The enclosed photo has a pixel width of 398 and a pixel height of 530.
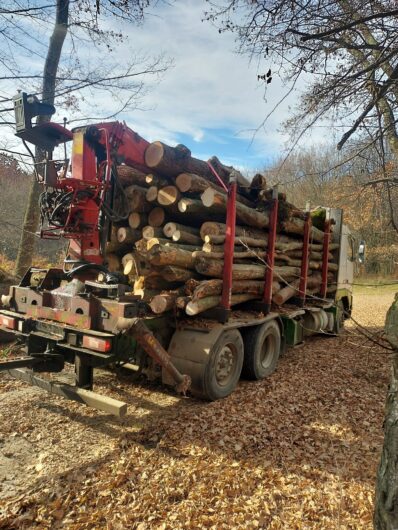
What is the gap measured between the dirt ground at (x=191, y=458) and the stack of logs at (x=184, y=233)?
4.59ft

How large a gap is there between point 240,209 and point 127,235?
1.79 m

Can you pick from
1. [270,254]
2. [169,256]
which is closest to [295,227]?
[270,254]

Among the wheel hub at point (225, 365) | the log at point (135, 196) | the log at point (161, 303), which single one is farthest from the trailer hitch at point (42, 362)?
the log at point (135, 196)

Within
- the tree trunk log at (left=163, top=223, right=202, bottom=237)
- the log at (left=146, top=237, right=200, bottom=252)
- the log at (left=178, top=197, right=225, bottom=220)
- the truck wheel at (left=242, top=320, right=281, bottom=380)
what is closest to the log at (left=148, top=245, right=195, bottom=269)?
the log at (left=146, top=237, right=200, bottom=252)

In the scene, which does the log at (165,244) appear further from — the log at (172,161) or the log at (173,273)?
the log at (172,161)

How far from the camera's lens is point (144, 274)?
17.8 ft

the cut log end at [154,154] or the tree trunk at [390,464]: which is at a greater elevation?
the cut log end at [154,154]

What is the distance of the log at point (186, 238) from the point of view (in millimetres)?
5633

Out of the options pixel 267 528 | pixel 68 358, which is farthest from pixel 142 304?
pixel 267 528

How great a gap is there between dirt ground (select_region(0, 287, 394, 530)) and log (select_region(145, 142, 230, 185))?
10.4 feet

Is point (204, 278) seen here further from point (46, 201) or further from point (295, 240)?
point (295, 240)

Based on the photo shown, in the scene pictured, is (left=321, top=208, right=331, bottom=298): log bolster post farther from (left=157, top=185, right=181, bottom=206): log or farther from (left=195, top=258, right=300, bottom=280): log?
(left=157, top=185, right=181, bottom=206): log

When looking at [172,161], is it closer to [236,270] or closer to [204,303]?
[236,270]

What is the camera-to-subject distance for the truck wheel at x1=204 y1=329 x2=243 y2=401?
5.07 m
